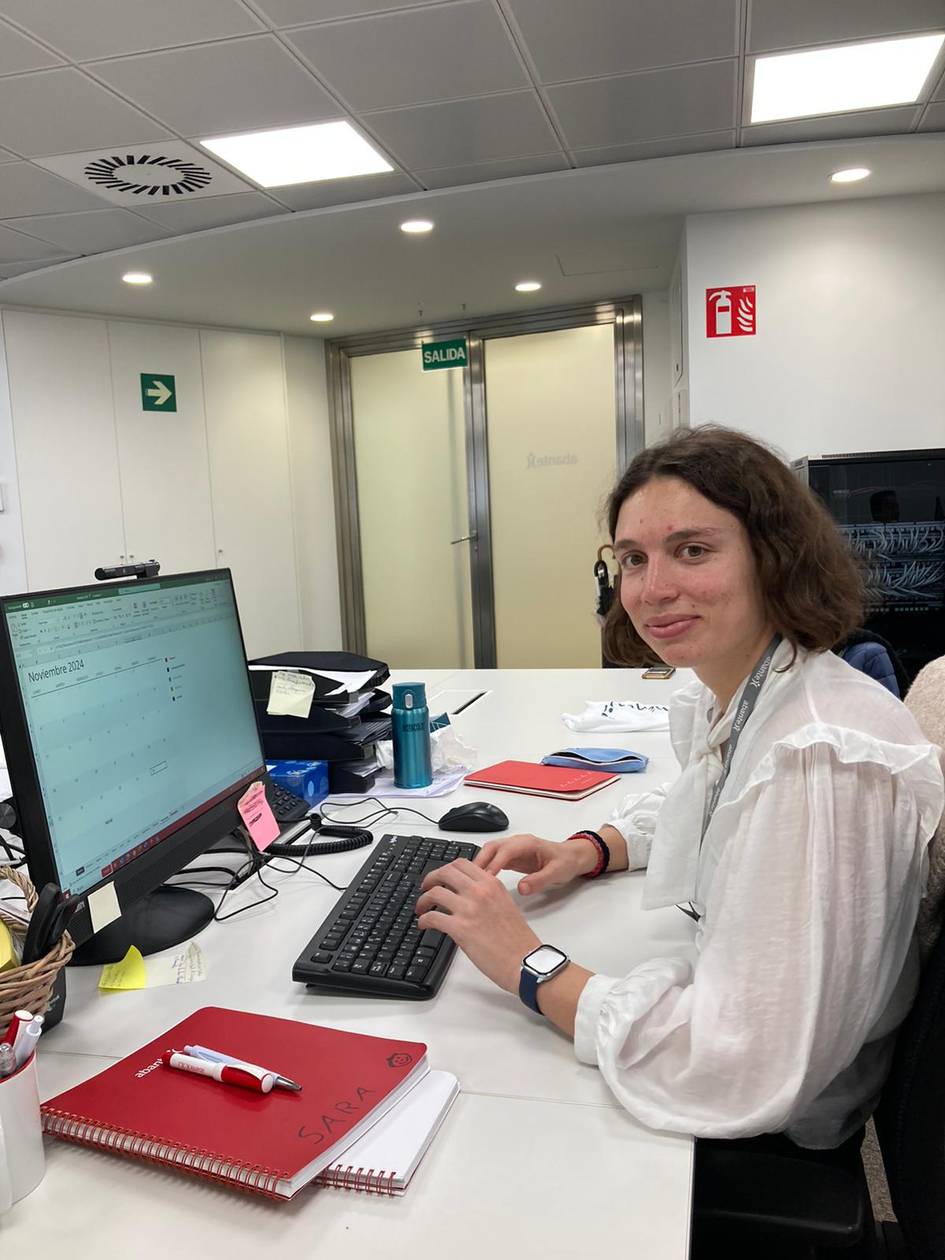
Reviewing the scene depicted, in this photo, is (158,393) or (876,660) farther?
(158,393)

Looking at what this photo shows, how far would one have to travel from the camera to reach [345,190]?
369 centimetres

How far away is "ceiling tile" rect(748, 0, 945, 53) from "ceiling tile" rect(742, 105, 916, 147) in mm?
574

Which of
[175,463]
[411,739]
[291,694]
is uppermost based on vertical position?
[175,463]

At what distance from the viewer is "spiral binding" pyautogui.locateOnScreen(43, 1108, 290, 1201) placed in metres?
0.67

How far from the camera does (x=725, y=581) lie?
0.94 m

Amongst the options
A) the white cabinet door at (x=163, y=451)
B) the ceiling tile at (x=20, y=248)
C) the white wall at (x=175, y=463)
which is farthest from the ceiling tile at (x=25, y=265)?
the white cabinet door at (x=163, y=451)

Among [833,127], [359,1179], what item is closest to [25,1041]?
[359,1179]

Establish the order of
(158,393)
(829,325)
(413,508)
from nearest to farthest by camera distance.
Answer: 1. (829,325)
2. (158,393)
3. (413,508)

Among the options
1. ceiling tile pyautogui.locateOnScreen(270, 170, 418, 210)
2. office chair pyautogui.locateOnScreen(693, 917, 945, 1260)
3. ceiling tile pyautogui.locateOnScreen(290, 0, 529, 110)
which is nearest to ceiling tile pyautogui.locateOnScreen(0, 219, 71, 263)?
ceiling tile pyautogui.locateOnScreen(270, 170, 418, 210)

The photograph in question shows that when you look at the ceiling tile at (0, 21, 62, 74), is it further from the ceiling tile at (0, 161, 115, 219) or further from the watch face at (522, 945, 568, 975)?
the watch face at (522, 945, 568, 975)

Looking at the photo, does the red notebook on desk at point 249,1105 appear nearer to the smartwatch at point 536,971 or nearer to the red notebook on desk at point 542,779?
the smartwatch at point 536,971

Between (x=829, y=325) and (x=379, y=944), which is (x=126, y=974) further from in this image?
(x=829, y=325)

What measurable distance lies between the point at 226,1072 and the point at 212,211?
3913 millimetres

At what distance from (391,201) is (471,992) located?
3.60 metres
